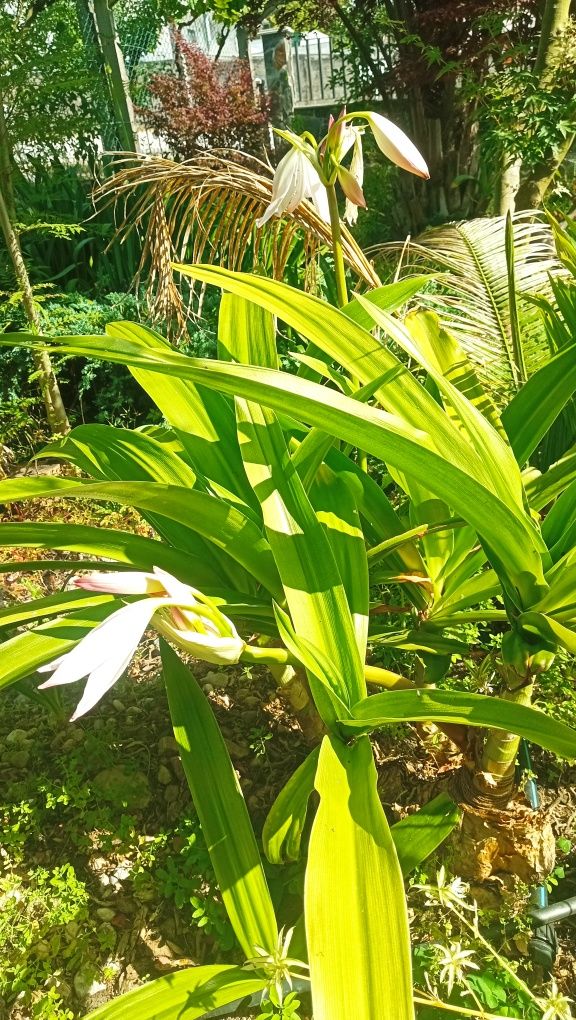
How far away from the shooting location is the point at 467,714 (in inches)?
29.0

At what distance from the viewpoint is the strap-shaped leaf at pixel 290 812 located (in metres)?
0.91

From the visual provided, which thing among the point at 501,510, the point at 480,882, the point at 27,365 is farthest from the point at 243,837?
the point at 27,365

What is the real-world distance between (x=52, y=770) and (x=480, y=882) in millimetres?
857

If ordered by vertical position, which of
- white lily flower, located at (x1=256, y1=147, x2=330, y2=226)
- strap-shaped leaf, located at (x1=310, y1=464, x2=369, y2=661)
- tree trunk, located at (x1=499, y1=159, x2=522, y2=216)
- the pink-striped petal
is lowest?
strap-shaped leaf, located at (x1=310, y1=464, x2=369, y2=661)

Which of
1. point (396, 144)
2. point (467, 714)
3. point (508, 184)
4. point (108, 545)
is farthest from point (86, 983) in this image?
point (508, 184)

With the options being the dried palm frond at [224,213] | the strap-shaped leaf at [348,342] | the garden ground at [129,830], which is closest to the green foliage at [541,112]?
the dried palm frond at [224,213]

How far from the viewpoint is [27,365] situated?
9.12ft

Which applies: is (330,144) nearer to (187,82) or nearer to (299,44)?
(187,82)

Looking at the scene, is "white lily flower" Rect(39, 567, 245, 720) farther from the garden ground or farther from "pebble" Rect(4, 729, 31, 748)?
"pebble" Rect(4, 729, 31, 748)

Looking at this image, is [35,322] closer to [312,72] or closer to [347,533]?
[347,533]

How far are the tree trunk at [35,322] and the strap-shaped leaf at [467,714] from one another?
193 cm

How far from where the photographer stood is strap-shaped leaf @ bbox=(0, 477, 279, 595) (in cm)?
86

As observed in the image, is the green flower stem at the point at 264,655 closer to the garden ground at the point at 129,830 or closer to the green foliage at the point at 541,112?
the garden ground at the point at 129,830

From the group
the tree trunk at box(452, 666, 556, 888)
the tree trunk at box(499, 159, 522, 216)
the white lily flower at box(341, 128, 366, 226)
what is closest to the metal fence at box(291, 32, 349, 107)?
the tree trunk at box(499, 159, 522, 216)
